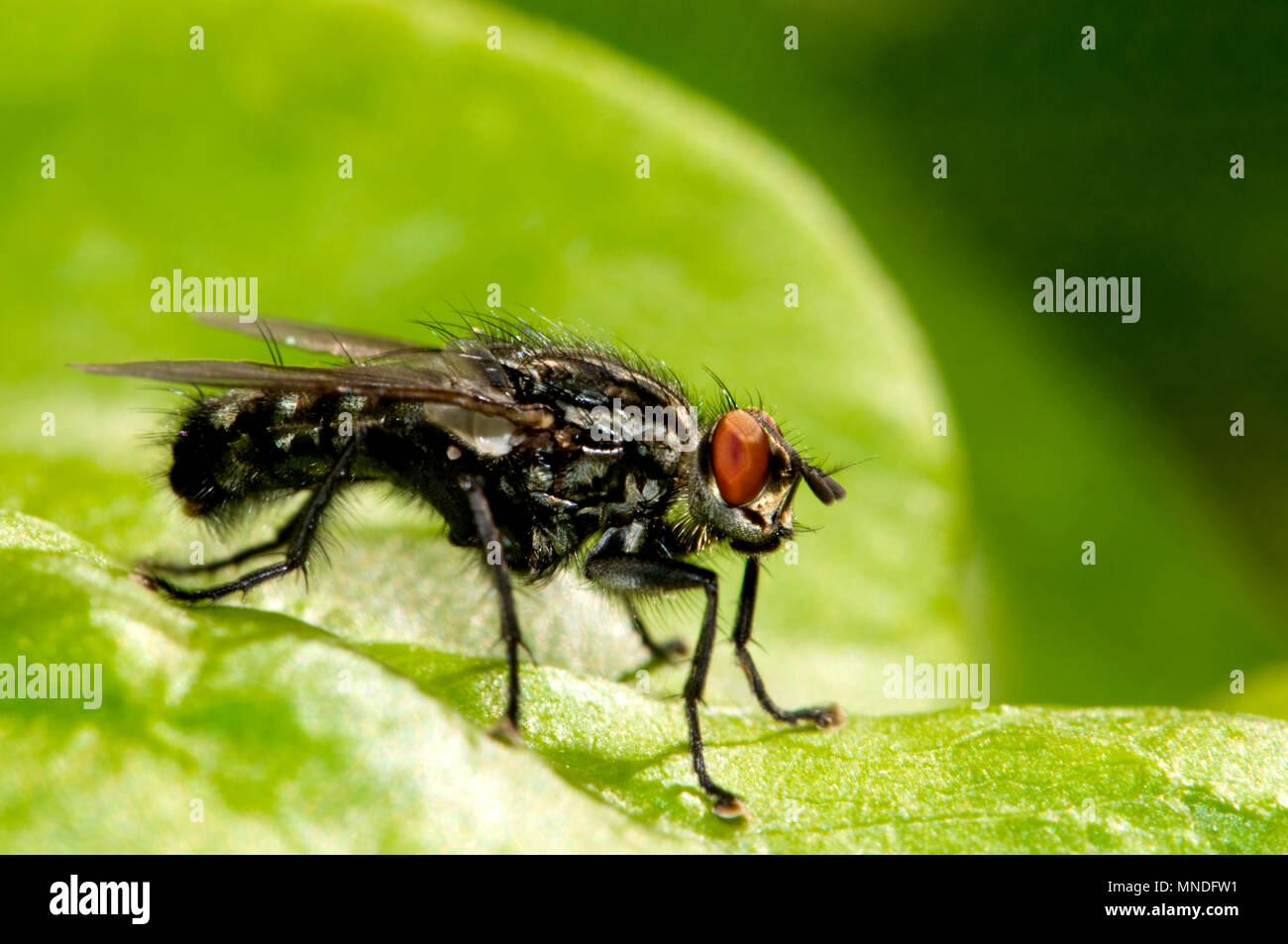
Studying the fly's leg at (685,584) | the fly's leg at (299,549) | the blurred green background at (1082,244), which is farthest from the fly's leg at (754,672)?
the blurred green background at (1082,244)

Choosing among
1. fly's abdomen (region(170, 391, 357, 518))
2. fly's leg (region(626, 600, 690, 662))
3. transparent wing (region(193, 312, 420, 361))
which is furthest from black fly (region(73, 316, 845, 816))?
fly's leg (region(626, 600, 690, 662))

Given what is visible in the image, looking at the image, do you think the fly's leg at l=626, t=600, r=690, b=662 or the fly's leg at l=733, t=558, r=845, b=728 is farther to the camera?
A: the fly's leg at l=626, t=600, r=690, b=662

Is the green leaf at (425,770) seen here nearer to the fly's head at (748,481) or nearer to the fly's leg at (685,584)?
the fly's leg at (685,584)

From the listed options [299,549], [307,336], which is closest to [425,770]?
[299,549]

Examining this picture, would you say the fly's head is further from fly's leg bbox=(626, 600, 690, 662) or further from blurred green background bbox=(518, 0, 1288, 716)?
blurred green background bbox=(518, 0, 1288, 716)

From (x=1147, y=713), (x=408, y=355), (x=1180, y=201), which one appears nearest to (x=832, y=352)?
(x=408, y=355)

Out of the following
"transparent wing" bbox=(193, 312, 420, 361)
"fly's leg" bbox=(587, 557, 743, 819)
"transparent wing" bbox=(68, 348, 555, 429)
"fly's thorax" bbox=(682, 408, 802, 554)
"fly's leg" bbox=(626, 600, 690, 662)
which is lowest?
"fly's leg" bbox=(626, 600, 690, 662)

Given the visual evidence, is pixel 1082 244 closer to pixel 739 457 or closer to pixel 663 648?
pixel 739 457
